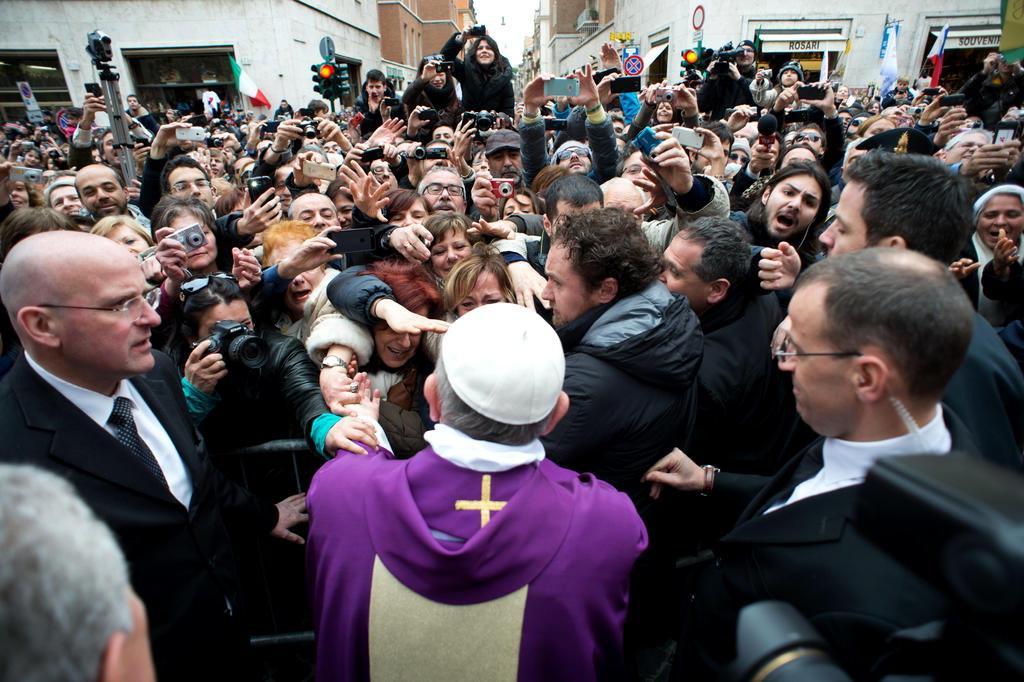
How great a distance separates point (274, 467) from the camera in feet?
8.63

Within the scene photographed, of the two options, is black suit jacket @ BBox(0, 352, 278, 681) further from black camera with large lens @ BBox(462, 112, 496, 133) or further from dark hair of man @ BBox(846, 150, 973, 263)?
black camera with large lens @ BBox(462, 112, 496, 133)

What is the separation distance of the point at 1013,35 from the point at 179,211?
888 cm

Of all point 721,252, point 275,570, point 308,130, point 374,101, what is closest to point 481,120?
point 308,130

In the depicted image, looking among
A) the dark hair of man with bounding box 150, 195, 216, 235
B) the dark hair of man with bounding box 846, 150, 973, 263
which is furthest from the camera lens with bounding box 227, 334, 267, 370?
the dark hair of man with bounding box 846, 150, 973, 263

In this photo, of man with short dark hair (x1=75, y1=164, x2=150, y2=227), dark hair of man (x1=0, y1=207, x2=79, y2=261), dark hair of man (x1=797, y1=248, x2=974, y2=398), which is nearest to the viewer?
dark hair of man (x1=797, y1=248, x2=974, y2=398)

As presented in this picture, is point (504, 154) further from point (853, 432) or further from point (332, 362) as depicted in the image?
point (853, 432)

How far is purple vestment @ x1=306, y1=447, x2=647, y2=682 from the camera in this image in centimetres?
127

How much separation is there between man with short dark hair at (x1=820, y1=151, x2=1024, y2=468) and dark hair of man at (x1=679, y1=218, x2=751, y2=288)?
369 millimetres

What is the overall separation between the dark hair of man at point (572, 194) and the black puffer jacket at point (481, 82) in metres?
5.71

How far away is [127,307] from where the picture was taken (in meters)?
1.69

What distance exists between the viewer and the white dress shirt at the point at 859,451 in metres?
1.31

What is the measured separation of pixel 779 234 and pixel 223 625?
3.58 m

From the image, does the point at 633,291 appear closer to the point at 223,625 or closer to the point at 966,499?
the point at 966,499

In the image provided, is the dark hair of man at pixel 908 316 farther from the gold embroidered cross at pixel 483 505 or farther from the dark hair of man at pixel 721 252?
the dark hair of man at pixel 721 252
